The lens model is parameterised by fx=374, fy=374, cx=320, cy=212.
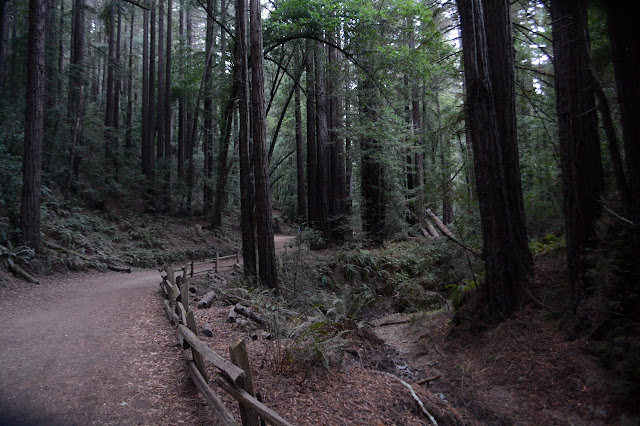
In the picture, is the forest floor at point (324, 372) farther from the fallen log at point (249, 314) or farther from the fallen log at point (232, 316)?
the fallen log at point (249, 314)

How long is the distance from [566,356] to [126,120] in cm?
3716

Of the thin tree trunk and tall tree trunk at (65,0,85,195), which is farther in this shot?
tall tree trunk at (65,0,85,195)

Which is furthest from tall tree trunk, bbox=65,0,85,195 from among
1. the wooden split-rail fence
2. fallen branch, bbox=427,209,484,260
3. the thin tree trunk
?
the wooden split-rail fence

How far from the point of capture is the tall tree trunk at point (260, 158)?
1149cm

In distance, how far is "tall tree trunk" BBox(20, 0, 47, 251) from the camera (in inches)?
512

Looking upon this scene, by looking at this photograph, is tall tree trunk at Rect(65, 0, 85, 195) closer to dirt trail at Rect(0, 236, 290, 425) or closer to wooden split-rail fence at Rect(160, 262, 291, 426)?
dirt trail at Rect(0, 236, 290, 425)

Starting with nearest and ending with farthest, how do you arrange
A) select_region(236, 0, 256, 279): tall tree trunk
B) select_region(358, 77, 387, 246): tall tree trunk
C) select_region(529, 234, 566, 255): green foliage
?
1. select_region(529, 234, 566, 255): green foliage
2. select_region(236, 0, 256, 279): tall tree trunk
3. select_region(358, 77, 387, 246): tall tree trunk

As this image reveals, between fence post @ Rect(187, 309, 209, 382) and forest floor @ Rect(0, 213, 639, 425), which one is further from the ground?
fence post @ Rect(187, 309, 209, 382)

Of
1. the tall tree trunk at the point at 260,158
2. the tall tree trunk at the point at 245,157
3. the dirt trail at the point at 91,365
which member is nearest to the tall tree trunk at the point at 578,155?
the dirt trail at the point at 91,365

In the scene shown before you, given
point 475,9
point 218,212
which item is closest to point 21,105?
point 218,212

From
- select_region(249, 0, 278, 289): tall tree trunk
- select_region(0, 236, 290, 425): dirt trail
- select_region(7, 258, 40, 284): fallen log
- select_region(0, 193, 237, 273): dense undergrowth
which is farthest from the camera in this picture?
select_region(0, 193, 237, 273): dense undergrowth

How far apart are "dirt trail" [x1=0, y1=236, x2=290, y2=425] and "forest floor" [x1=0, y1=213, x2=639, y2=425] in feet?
0.07

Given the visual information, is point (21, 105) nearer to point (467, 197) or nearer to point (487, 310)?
point (467, 197)

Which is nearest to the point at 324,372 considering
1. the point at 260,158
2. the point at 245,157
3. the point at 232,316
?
the point at 232,316
